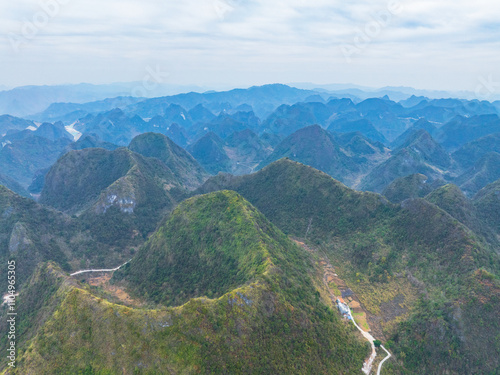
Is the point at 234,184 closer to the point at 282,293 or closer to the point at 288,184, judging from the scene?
the point at 288,184

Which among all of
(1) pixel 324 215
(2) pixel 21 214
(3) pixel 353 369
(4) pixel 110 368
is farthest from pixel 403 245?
(2) pixel 21 214

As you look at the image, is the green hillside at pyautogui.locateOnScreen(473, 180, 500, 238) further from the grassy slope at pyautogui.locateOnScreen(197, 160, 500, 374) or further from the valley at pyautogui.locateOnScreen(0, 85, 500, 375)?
the grassy slope at pyautogui.locateOnScreen(197, 160, 500, 374)

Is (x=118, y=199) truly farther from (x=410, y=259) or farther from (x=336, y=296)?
(x=410, y=259)

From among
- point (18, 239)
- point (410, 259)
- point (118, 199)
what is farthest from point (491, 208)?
point (18, 239)

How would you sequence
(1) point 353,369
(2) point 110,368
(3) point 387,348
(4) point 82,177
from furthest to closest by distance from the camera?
(4) point 82,177
(3) point 387,348
(1) point 353,369
(2) point 110,368

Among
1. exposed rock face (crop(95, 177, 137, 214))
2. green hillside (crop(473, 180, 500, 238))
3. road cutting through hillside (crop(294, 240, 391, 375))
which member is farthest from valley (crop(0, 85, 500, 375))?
green hillside (crop(473, 180, 500, 238))

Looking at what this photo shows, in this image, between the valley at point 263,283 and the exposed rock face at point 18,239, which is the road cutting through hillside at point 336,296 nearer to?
the valley at point 263,283
